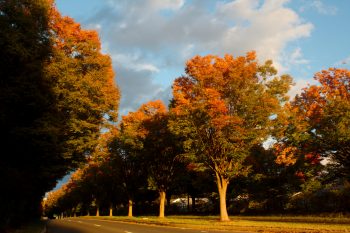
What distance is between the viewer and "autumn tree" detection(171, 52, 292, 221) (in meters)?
30.0

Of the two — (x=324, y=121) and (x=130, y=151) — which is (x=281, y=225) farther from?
(x=130, y=151)

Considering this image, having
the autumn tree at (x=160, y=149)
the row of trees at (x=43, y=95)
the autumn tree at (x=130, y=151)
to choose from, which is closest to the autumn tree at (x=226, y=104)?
the row of trees at (x=43, y=95)

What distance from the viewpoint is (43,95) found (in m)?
20.1

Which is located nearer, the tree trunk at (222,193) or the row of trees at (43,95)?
the row of trees at (43,95)

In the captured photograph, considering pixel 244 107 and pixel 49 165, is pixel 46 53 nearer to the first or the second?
pixel 49 165

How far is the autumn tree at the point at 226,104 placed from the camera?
29953 mm

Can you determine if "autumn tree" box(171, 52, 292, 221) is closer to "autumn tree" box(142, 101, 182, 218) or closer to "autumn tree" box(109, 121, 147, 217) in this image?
"autumn tree" box(142, 101, 182, 218)

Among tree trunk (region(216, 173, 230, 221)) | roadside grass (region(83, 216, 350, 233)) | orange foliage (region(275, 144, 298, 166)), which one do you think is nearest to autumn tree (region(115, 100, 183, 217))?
tree trunk (region(216, 173, 230, 221))

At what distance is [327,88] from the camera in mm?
32531

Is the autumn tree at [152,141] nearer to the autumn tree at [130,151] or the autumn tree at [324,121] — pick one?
the autumn tree at [130,151]

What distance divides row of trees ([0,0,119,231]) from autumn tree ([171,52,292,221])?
20.7 feet

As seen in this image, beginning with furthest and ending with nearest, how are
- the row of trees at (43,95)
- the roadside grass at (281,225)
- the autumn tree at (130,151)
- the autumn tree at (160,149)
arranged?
the autumn tree at (130,151) → the autumn tree at (160,149) → the roadside grass at (281,225) → the row of trees at (43,95)

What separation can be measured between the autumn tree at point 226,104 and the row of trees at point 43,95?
6.32 m

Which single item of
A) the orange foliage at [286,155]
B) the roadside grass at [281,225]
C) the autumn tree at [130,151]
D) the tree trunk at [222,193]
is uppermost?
the autumn tree at [130,151]
